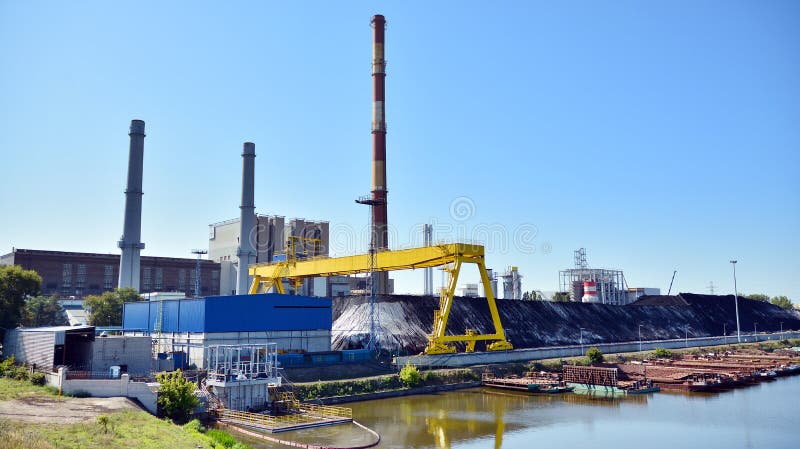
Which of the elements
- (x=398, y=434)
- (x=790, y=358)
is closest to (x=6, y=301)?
(x=398, y=434)

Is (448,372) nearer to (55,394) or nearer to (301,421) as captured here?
(301,421)

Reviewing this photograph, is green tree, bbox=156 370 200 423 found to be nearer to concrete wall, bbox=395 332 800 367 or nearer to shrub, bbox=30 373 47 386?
shrub, bbox=30 373 47 386

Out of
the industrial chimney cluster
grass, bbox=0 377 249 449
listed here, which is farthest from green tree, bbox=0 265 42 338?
the industrial chimney cluster

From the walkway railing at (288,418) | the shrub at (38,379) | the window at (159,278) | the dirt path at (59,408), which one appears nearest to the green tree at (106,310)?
the window at (159,278)

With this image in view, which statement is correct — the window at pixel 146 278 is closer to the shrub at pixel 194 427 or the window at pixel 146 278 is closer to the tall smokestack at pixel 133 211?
the tall smokestack at pixel 133 211

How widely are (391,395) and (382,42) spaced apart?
1243 inches

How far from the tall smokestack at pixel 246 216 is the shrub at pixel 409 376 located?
29.1 m

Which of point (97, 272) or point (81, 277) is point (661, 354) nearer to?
point (97, 272)

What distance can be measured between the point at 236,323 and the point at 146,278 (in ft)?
115

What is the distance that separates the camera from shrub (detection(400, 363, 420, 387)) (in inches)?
1179

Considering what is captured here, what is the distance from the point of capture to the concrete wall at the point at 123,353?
81.8 ft

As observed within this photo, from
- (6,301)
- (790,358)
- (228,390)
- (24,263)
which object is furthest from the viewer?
(24,263)

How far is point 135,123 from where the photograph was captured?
49.5 metres

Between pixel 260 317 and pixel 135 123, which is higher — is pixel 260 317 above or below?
below
